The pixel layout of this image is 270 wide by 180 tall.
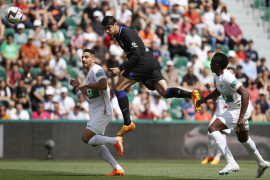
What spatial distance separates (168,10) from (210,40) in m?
1.92

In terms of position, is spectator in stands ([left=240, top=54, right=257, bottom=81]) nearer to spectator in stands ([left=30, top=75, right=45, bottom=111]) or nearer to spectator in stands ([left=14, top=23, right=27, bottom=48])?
spectator in stands ([left=30, top=75, right=45, bottom=111])

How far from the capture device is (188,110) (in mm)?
20250

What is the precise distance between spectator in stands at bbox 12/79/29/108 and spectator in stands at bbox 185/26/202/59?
6539 millimetres

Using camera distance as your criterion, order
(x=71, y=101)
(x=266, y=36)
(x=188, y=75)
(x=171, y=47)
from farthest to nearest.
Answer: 1. (x=266, y=36)
2. (x=171, y=47)
3. (x=188, y=75)
4. (x=71, y=101)

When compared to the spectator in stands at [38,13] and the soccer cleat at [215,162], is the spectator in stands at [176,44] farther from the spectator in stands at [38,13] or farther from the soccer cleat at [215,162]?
the soccer cleat at [215,162]

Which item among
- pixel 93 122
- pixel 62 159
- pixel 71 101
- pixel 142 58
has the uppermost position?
pixel 142 58

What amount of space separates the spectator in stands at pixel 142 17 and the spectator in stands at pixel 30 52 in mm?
3900

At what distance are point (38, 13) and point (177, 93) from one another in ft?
32.4

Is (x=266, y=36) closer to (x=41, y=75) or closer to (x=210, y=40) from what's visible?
(x=210, y=40)

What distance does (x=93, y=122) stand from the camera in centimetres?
1212

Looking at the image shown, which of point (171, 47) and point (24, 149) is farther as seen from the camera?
point (171, 47)

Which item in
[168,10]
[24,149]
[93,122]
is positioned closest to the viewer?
[93,122]

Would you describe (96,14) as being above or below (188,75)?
above

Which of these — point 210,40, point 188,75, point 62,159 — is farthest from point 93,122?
point 210,40
